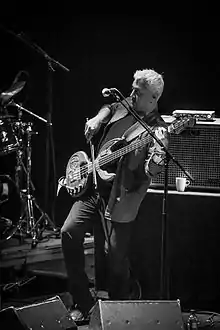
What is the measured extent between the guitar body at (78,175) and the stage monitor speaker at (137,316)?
3.05 feet

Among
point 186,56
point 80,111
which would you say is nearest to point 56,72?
point 80,111

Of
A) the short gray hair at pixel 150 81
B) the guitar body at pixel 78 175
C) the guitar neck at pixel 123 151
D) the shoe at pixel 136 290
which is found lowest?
the shoe at pixel 136 290

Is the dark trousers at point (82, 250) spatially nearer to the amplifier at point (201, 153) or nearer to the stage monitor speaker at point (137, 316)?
the stage monitor speaker at point (137, 316)

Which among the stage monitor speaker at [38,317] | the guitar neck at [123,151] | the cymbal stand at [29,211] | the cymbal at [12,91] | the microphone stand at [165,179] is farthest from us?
the cymbal stand at [29,211]

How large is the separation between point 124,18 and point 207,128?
70.3 inches

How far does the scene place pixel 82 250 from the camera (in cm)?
466

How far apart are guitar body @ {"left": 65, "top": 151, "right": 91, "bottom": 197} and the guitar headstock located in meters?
0.68

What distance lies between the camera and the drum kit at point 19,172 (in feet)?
19.8

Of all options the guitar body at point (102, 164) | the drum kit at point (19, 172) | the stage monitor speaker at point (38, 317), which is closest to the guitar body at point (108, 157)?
the guitar body at point (102, 164)

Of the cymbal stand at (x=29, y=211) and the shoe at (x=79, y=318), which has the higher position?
the cymbal stand at (x=29, y=211)

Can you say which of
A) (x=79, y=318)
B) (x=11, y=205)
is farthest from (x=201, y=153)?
(x=11, y=205)

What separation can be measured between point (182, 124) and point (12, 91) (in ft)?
7.25

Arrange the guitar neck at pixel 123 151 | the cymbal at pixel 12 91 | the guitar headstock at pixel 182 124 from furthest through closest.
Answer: the cymbal at pixel 12 91 → the guitar neck at pixel 123 151 → the guitar headstock at pixel 182 124

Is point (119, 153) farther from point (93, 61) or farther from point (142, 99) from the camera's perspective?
point (93, 61)
